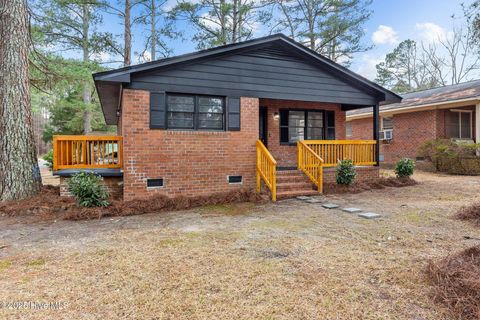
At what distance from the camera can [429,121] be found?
46.1 feet

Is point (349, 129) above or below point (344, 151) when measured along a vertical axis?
above

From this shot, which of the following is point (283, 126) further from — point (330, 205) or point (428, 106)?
point (428, 106)

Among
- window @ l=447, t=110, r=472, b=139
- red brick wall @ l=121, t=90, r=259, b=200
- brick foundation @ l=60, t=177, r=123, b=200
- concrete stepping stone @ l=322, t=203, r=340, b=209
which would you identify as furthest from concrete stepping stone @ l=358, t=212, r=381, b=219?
window @ l=447, t=110, r=472, b=139

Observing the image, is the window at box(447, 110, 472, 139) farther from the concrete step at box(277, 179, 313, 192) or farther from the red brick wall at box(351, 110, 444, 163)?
the concrete step at box(277, 179, 313, 192)

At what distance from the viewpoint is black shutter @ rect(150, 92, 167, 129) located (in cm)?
673

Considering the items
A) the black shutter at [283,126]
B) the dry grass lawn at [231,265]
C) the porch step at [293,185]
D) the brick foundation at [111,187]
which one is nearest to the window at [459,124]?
the black shutter at [283,126]

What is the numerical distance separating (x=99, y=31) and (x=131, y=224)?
525 inches

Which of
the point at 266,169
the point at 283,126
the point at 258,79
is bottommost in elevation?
the point at 266,169

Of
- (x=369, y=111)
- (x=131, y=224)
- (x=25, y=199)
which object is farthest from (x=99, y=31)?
(x=369, y=111)

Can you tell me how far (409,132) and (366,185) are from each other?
27.4 ft

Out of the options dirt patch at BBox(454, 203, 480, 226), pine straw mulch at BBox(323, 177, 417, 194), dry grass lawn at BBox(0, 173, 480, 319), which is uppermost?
pine straw mulch at BBox(323, 177, 417, 194)

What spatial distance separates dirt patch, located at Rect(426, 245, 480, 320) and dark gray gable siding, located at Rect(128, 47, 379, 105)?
5917 millimetres

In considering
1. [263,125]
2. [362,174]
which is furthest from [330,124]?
[263,125]

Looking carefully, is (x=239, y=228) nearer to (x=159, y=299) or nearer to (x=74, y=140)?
(x=159, y=299)
